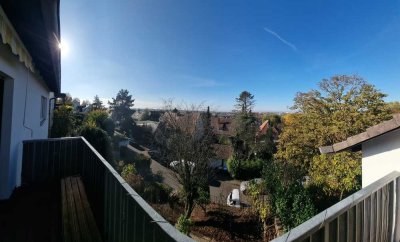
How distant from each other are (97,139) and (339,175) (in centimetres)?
1376

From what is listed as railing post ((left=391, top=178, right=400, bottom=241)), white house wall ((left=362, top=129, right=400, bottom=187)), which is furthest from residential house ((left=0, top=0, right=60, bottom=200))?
white house wall ((left=362, top=129, right=400, bottom=187))

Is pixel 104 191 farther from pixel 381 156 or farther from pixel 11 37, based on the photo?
pixel 381 156

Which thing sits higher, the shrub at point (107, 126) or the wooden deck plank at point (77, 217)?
the shrub at point (107, 126)

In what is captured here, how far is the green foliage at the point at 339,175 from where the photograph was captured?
11.8 metres

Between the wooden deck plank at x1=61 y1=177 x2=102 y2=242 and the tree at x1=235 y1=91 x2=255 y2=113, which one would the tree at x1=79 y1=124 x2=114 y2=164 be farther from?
the tree at x1=235 y1=91 x2=255 y2=113

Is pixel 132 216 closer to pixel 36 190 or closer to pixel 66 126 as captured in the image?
pixel 36 190

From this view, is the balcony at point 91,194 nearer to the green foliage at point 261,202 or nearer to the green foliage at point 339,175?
the green foliage at point 261,202

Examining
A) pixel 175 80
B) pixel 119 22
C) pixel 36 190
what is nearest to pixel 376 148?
pixel 36 190

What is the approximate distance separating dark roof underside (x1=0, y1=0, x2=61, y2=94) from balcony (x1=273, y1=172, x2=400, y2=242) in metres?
2.34

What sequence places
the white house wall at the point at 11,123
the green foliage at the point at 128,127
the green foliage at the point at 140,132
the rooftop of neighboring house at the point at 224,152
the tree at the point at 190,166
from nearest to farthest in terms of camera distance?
the white house wall at the point at 11,123 < the tree at the point at 190,166 < the rooftop of neighboring house at the point at 224,152 < the green foliage at the point at 140,132 < the green foliage at the point at 128,127

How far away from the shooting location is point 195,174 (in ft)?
44.4

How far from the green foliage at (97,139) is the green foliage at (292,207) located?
1023cm

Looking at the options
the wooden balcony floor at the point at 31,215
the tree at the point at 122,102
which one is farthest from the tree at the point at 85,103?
the wooden balcony floor at the point at 31,215

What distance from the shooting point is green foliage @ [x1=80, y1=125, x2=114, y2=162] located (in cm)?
1447
